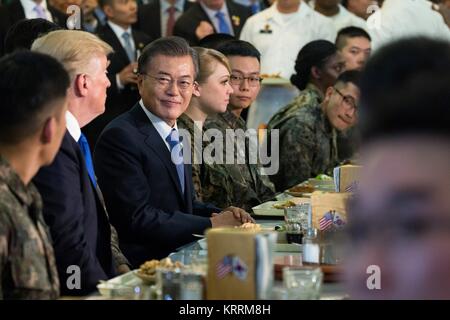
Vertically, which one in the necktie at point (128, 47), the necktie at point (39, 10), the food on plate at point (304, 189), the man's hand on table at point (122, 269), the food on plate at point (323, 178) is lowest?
the man's hand on table at point (122, 269)

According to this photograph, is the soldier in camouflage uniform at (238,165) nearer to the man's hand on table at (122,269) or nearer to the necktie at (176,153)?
the necktie at (176,153)

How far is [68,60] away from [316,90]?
401cm

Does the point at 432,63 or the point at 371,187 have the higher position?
the point at 432,63

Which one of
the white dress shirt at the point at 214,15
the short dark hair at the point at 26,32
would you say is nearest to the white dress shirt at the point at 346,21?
the white dress shirt at the point at 214,15

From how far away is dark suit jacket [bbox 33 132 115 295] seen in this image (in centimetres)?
301

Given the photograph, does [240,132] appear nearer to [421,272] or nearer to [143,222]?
[143,222]

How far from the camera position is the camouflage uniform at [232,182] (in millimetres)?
5188

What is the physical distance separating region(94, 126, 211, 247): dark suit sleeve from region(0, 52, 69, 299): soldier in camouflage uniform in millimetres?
1535

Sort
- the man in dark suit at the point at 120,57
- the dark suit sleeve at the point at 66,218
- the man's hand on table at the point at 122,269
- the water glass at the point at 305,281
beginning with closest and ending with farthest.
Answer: the water glass at the point at 305,281, the dark suit sleeve at the point at 66,218, the man's hand on table at the point at 122,269, the man in dark suit at the point at 120,57

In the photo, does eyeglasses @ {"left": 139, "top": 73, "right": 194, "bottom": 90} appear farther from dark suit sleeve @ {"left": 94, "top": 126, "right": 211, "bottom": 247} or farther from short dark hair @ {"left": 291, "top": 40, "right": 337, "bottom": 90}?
short dark hair @ {"left": 291, "top": 40, "right": 337, "bottom": 90}

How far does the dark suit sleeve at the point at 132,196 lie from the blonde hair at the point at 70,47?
1.82 feet

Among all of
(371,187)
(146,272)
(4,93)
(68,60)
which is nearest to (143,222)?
(68,60)

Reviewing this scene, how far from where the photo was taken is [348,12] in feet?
32.8

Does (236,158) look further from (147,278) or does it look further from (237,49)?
(147,278)
